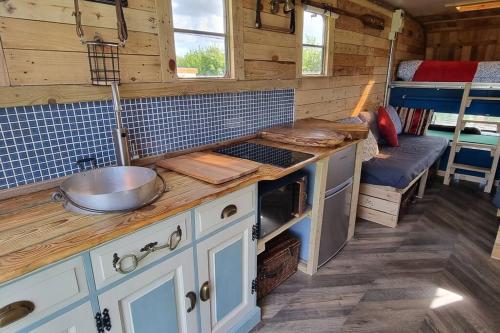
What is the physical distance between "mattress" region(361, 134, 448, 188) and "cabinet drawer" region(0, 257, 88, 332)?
7.82ft

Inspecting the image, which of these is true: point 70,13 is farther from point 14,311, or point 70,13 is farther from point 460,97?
point 460,97

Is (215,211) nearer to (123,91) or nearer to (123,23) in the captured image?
(123,91)

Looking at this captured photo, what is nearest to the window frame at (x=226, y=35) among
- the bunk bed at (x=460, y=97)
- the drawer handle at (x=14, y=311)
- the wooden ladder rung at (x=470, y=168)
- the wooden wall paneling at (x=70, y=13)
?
the wooden wall paneling at (x=70, y=13)

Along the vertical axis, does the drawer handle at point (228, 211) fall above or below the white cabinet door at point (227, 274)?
above

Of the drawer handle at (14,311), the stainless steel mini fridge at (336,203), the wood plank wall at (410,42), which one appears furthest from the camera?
the wood plank wall at (410,42)

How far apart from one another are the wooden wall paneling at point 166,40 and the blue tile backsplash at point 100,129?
0.44ft

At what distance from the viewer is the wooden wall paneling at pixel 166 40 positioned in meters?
1.47

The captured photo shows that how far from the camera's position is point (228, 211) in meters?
1.29

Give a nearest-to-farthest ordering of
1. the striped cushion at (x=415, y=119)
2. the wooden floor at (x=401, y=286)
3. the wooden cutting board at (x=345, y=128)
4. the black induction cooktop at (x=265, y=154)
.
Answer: the black induction cooktop at (x=265, y=154)
the wooden floor at (x=401, y=286)
the wooden cutting board at (x=345, y=128)
the striped cushion at (x=415, y=119)

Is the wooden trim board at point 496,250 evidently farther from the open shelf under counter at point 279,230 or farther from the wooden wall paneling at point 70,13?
the wooden wall paneling at point 70,13

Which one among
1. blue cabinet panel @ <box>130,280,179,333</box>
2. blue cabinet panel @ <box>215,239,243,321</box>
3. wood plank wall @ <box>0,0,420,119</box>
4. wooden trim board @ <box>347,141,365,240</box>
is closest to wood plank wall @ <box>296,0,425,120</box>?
wood plank wall @ <box>0,0,420,119</box>

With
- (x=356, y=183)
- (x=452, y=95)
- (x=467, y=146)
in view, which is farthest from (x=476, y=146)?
(x=356, y=183)

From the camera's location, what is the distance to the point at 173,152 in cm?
166

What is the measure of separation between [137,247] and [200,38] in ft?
4.23
